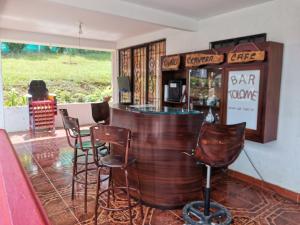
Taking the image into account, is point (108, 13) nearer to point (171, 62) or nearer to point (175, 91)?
point (171, 62)

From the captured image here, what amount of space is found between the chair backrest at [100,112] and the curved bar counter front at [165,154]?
93 centimetres

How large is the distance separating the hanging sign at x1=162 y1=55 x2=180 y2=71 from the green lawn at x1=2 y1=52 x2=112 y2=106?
5.07 m

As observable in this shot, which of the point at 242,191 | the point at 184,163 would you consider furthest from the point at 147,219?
the point at 242,191

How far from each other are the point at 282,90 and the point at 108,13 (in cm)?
265

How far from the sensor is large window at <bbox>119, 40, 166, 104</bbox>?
5785 mm

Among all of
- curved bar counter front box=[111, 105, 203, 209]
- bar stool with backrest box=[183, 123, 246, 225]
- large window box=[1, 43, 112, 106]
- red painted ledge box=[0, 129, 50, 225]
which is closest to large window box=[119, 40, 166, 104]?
large window box=[1, 43, 112, 106]

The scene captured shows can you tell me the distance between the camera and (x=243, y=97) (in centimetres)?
325

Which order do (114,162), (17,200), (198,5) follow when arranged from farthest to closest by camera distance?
(198,5)
(114,162)
(17,200)

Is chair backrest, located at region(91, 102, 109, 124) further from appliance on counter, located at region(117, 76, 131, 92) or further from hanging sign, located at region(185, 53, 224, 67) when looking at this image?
appliance on counter, located at region(117, 76, 131, 92)

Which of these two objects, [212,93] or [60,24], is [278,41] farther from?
[60,24]

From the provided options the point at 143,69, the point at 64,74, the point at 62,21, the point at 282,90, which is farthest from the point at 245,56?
the point at 64,74

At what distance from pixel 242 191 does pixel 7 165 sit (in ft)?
9.86

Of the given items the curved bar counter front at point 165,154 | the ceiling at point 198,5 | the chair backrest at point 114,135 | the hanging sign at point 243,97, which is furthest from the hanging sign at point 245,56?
the chair backrest at point 114,135

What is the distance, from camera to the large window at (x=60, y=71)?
9.02 m
